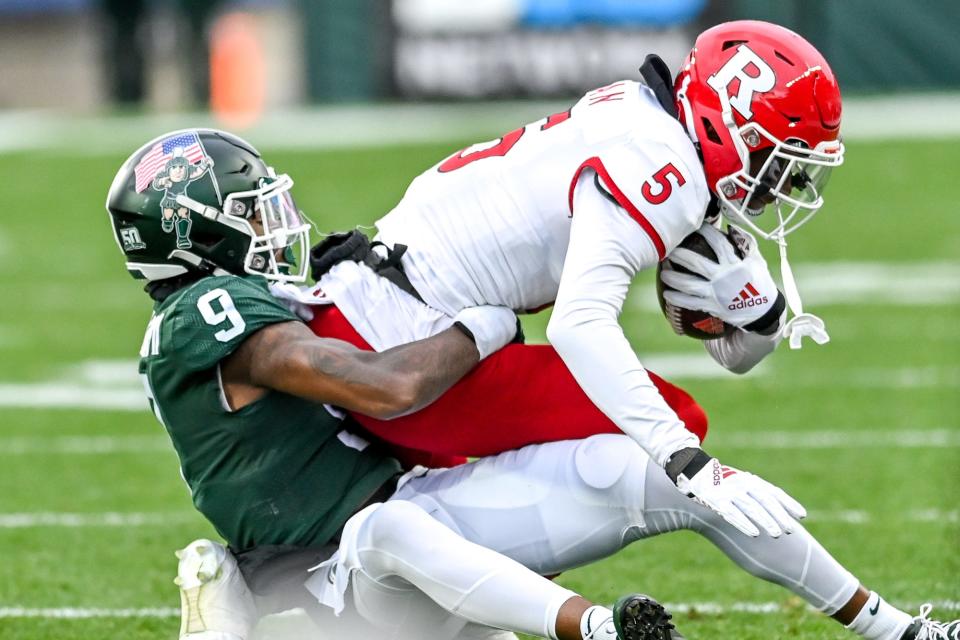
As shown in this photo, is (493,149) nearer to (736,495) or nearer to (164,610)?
(736,495)

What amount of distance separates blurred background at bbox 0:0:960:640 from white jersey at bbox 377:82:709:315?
1.11 m

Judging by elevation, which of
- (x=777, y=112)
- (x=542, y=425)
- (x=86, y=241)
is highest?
(x=777, y=112)

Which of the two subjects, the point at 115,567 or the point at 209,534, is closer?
the point at 115,567

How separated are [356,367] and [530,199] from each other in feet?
1.79

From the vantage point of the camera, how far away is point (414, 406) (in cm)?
340

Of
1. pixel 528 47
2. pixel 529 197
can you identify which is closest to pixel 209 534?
pixel 529 197

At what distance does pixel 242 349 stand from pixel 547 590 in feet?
2.65

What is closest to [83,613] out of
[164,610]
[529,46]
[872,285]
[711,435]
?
[164,610]

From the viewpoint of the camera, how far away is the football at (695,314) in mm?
3654

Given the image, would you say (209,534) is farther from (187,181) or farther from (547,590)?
(547,590)

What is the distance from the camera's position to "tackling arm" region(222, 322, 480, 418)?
339 cm

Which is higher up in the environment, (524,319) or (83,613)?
(83,613)

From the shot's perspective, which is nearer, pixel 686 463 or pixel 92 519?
pixel 686 463

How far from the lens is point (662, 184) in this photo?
3387 mm
